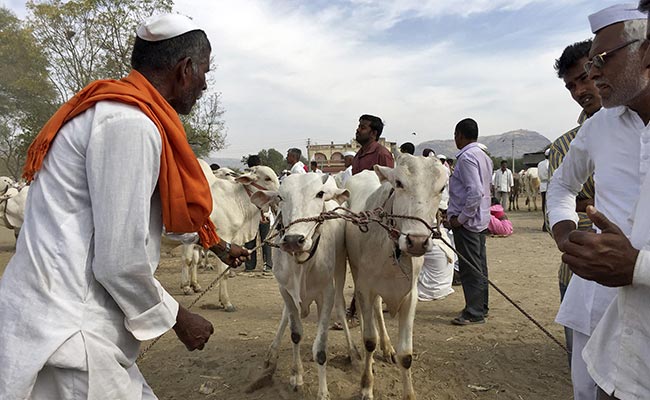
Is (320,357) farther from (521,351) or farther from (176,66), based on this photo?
(176,66)

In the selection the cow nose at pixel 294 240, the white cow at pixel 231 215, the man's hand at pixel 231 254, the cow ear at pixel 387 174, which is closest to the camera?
the man's hand at pixel 231 254

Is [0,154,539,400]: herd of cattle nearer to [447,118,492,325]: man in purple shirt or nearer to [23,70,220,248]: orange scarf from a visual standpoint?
[447,118,492,325]: man in purple shirt

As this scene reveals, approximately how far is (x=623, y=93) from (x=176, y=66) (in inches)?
70.7

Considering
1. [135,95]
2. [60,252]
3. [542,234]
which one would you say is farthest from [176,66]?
[542,234]

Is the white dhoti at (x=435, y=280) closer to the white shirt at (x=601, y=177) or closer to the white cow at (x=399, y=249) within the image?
the white cow at (x=399, y=249)

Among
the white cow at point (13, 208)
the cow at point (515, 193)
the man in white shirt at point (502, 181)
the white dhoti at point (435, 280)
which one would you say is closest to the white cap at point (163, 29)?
the white dhoti at point (435, 280)

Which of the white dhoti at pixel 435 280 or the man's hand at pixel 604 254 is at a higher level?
the man's hand at pixel 604 254

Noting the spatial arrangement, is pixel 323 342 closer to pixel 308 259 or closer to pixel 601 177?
pixel 308 259

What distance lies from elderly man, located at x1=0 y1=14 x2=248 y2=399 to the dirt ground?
9.20ft

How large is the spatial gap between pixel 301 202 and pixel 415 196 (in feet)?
2.99

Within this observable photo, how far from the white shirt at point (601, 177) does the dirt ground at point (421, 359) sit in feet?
6.48

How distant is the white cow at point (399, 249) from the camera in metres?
3.35

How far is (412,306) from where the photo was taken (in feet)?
13.1

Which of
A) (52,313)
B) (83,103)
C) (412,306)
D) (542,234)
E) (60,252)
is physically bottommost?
(542,234)
